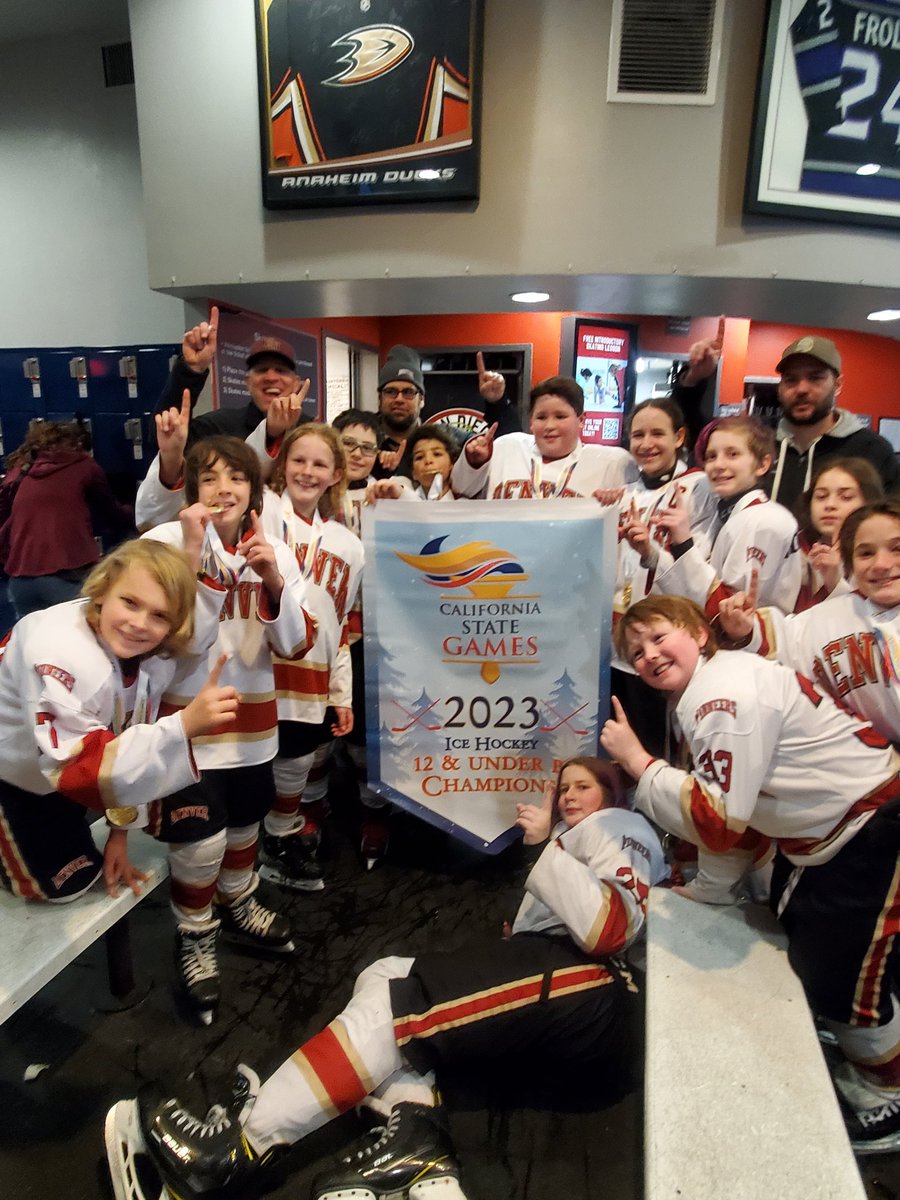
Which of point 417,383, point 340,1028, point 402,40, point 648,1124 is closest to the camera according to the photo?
point 648,1124

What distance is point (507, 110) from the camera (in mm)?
2635

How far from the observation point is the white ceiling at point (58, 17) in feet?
11.3

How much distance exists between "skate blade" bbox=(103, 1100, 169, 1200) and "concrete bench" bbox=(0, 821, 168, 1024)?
312 millimetres

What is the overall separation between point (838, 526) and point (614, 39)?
6.58 ft

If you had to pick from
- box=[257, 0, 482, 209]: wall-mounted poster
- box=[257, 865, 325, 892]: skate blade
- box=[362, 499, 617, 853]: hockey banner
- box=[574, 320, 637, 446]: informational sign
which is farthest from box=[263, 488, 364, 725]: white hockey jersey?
box=[574, 320, 637, 446]: informational sign

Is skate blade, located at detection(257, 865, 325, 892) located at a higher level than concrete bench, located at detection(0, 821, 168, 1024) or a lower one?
lower

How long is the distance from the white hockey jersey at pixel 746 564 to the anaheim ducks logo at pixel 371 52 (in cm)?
216

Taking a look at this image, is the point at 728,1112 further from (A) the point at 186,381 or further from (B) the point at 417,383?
(B) the point at 417,383

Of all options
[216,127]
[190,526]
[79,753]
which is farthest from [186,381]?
[79,753]

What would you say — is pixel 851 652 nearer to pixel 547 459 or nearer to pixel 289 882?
pixel 547 459

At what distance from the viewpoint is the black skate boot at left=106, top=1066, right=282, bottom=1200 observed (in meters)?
1.36

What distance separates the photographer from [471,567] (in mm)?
2227

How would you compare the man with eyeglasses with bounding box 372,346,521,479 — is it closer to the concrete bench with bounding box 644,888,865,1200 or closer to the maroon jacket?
the maroon jacket

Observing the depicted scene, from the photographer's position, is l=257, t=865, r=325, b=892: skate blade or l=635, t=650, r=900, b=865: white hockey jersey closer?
l=635, t=650, r=900, b=865: white hockey jersey
